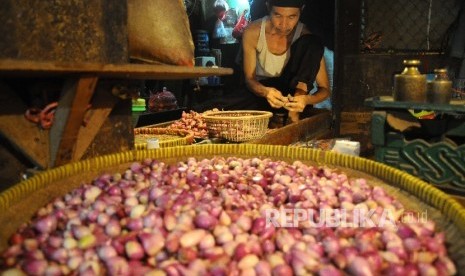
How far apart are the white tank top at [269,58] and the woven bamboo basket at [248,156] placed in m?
3.35

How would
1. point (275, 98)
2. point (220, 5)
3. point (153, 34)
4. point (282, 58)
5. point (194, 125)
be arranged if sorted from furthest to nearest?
point (220, 5), point (282, 58), point (275, 98), point (194, 125), point (153, 34)

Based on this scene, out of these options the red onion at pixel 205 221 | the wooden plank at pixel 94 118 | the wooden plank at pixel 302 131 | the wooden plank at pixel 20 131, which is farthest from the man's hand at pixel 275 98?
the red onion at pixel 205 221

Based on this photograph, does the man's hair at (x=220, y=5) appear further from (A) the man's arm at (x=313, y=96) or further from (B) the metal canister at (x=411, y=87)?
(B) the metal canister at (x=411, y=87)

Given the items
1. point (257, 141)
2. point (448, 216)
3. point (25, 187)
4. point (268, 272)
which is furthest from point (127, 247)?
point (257, 141)

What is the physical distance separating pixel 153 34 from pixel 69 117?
2.85 ft

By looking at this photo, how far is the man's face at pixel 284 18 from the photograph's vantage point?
5.38 meters

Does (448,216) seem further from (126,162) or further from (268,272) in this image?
(126,162)

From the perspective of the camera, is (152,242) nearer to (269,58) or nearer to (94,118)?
(94,118)

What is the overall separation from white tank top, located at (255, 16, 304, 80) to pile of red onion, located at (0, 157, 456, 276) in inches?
155

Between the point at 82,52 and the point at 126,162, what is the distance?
2.41ft

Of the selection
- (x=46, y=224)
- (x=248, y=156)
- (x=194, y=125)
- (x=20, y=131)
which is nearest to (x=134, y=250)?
(x=46, y=224)

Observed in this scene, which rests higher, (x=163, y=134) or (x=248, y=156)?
(x=248, y=156)

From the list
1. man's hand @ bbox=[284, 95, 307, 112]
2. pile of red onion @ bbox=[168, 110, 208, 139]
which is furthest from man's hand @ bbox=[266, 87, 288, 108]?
pile of red onion @ bbox=[168, 110, 208, 139]

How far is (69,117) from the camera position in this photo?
196 cm
